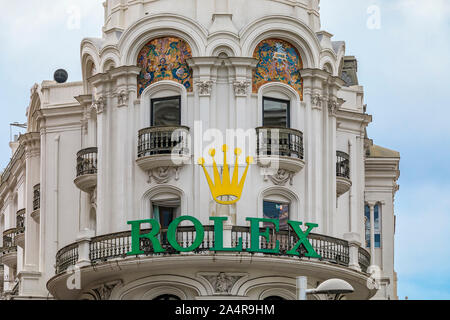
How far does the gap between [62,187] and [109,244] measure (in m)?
8.71

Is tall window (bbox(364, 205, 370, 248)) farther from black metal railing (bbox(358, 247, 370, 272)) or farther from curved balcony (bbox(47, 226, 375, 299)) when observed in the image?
curved balcony (bbox(47, 226, 375, 299))

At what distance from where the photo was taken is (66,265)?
59281mm

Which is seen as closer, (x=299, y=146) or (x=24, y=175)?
(x=299, y=146)

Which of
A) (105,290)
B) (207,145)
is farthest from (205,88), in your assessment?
(105,290)

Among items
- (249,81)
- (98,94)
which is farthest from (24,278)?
(249,81)

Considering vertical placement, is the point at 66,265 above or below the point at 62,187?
below

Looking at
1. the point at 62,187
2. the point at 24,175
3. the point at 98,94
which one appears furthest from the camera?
the point at 24,175

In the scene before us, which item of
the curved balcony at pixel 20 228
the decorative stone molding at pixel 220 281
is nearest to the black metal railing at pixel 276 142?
the decorative stone molding at pixel 220 281

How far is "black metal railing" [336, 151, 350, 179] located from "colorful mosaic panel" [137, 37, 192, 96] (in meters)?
7.17

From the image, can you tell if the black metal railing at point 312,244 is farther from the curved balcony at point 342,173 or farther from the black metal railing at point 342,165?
the black metal railing at point 342,165

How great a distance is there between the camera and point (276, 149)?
59000mm

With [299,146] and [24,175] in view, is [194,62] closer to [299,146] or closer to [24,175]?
[299,146]

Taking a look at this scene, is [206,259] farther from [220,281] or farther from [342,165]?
[342,165]

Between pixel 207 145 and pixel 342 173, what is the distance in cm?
691
